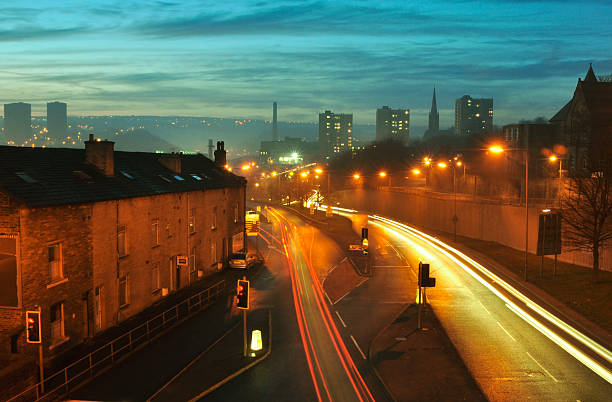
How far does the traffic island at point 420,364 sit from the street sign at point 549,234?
46.0ft

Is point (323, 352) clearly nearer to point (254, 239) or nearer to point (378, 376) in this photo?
point (378, 376)

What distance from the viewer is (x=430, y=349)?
22.3m

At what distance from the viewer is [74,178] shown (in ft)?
82.9

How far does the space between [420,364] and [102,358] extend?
42.1 feet

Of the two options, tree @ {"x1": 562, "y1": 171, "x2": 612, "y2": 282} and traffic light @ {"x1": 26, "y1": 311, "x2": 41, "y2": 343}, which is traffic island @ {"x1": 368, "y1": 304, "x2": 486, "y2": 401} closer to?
traffic light @ {"x1": 26, "y1": 311, "x2": 41, "y2": 343}

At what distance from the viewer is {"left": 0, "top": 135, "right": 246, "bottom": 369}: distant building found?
20.0m

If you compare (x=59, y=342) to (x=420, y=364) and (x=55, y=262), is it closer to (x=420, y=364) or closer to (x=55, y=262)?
(x=55, y=262)

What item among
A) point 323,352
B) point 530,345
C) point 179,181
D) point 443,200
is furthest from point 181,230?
point 443,200

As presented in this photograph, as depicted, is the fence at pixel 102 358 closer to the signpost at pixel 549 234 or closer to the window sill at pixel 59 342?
the window sill at pixel 59 342

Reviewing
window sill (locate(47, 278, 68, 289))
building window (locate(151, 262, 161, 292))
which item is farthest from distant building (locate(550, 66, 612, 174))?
window sill (locate(47, 278, 68, 289))

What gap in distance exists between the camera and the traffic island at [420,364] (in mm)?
17609

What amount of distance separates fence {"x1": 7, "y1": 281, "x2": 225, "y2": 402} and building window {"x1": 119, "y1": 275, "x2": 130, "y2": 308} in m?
2.15

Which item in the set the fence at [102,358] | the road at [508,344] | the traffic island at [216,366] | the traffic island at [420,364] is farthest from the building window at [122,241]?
the road at [508,344]

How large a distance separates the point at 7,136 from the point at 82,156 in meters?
105
